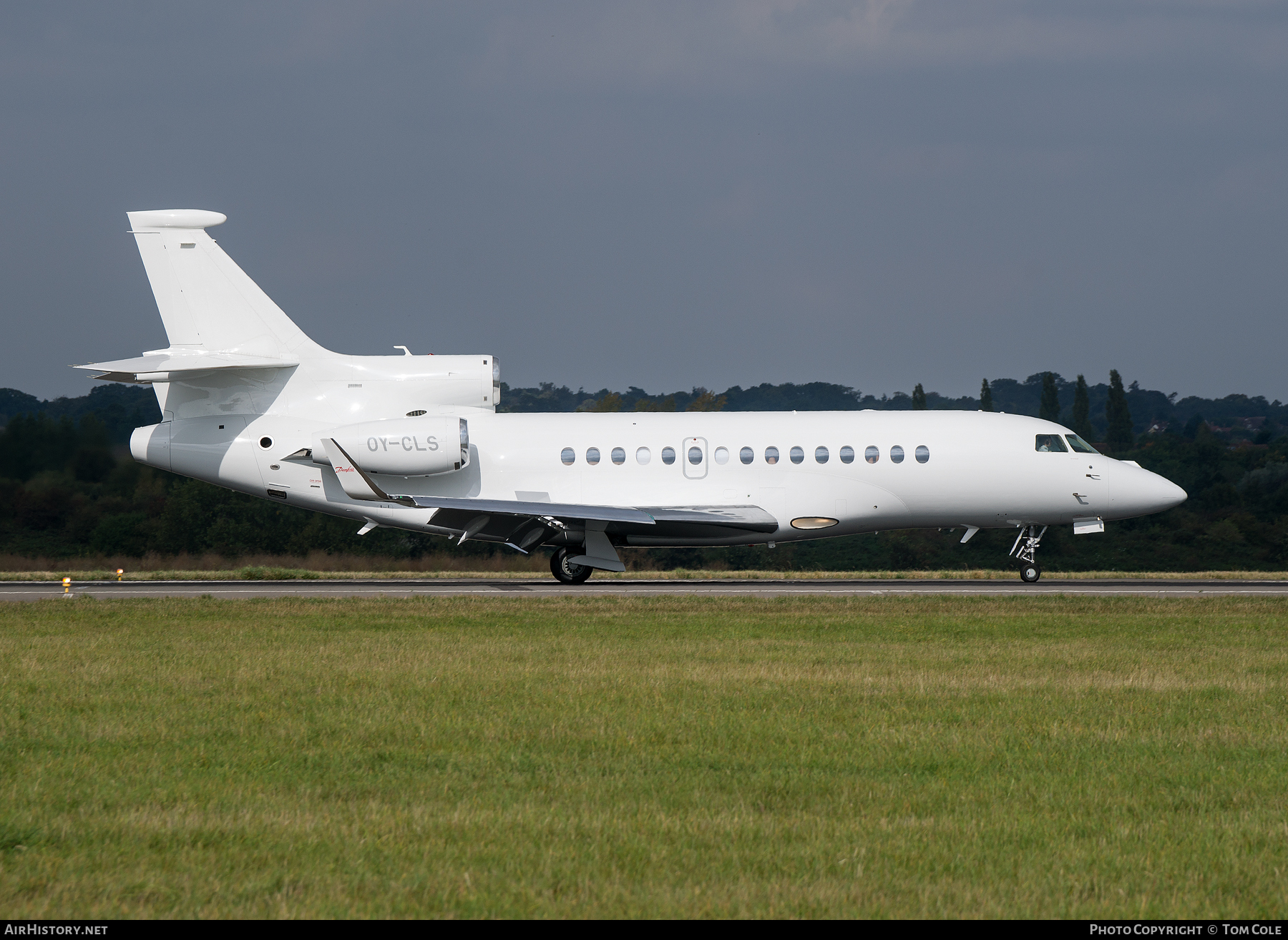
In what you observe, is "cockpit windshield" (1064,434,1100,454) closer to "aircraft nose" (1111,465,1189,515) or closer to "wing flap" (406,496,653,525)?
"aircraft nose" (1111,465,1189,515)

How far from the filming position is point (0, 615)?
19391mm

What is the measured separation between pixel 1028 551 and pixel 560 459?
1039 centimetres

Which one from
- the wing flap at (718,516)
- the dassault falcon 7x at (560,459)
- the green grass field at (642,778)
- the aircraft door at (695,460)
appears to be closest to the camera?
the green grass field at (642,778)

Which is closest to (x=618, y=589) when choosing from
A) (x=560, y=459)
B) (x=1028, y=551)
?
(x=560, y=459)

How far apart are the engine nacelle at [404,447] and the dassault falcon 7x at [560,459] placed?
0.18 ft

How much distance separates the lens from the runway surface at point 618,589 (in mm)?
23719

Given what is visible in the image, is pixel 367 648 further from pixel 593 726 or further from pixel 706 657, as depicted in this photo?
pixel 593 726

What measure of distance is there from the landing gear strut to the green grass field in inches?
452

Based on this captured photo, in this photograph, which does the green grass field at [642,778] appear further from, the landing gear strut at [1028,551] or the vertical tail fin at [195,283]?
the vertical tail fin at [195,283]

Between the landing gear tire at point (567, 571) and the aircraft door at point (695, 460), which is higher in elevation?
the aircraft door at point (695, 460)

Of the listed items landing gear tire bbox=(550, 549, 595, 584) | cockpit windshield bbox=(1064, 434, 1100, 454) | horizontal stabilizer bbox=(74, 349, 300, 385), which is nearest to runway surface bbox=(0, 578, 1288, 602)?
landing gear tire bbox=(550, 549, 595, 584)

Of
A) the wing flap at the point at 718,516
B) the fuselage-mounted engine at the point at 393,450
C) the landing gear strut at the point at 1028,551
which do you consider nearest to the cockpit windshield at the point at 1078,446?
the landing gear strut at the point at 1028,551

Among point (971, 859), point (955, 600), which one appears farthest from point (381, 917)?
point (955, 600)

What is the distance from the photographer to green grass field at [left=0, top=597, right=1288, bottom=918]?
19.6 feet
